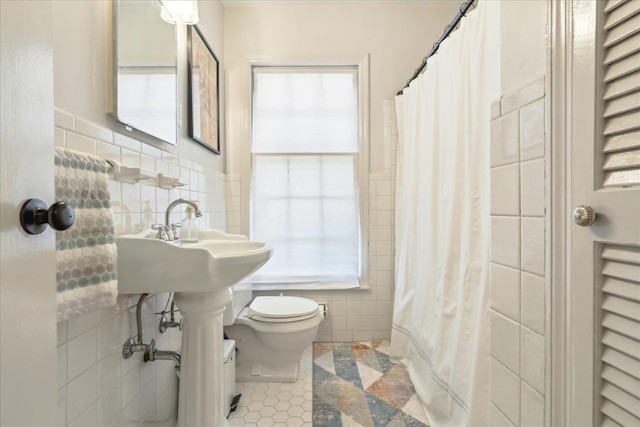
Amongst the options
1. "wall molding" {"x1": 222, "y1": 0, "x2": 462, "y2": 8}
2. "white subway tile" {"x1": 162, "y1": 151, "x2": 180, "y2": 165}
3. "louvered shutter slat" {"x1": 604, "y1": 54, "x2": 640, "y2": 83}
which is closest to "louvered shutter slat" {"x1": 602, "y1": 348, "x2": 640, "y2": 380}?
"louvered shutter slat" {"x1": 604, "y1": 54, "x2": 640, "y2": 83}

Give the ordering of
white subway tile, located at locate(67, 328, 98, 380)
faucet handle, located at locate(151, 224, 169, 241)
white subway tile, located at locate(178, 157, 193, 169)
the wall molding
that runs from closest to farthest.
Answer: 1. white subway tile, located at locate(67, 328, 98, 380)
2. faucet handle, located at locate(151, 224, 169, 241)
3. white subway tile, located at locate(178, 157, 193, 169)
4. the wall molding

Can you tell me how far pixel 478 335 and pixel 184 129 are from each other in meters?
1.57

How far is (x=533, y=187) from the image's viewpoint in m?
0.66

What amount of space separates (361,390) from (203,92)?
188 cm

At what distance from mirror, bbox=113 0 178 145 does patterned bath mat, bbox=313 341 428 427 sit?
1468 mm

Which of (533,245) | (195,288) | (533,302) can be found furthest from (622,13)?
(195,288)

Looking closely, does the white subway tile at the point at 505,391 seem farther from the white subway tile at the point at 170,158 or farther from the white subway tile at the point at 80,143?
the white subway tile at the point at 170,158

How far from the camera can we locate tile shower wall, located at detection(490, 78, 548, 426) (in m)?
0.64

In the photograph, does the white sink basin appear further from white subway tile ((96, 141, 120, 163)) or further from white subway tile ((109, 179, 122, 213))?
white subway tile ((96, 141, 120, 163))

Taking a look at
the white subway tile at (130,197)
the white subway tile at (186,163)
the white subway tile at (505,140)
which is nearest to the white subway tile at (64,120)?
the white subway tile at (130,197)

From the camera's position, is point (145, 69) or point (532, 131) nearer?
point (532, 131)

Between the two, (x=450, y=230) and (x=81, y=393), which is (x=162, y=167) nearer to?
(x=81, y=393)

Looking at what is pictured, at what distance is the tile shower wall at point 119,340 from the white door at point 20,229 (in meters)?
0.37

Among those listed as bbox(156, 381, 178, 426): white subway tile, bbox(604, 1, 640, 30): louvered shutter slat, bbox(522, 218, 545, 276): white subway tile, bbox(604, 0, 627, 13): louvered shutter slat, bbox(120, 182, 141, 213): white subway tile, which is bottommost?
bbox(156, 381, 178, 426): white subway tile
